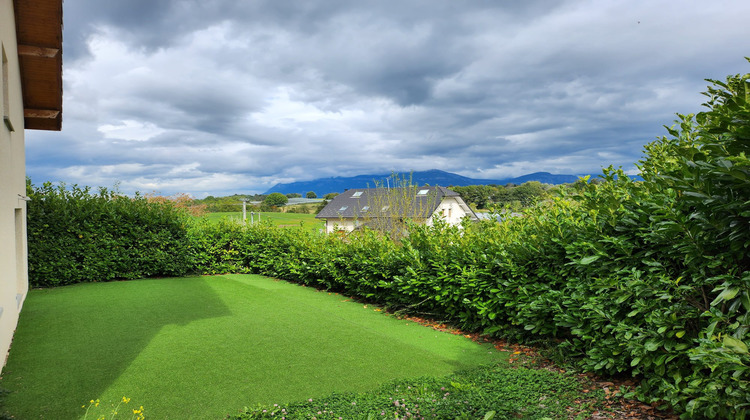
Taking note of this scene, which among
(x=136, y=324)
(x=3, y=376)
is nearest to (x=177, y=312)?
(x=136, y=324)

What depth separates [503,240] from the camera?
6.09 meters

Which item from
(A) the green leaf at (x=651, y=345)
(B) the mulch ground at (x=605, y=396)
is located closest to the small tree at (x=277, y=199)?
(B) the mulch ground at (x=605, y=396)

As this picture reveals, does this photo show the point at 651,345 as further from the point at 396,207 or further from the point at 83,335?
the point at 396,207

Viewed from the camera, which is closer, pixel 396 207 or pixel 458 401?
pixel 458 401

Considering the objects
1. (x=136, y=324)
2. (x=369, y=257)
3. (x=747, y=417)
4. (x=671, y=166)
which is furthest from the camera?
(x=369, y=257)

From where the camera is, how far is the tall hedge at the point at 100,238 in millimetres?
10289

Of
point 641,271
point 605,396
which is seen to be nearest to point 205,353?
point 605,396

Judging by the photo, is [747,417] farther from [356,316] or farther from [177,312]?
[177,312]

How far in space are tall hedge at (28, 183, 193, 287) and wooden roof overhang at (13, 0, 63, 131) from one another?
6.61ft

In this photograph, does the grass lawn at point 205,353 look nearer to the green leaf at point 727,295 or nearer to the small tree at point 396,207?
the green leaf at point 727,295

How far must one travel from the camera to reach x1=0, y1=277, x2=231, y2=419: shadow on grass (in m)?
4.25

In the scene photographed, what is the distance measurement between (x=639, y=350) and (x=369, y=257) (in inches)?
219

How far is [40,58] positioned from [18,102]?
0.96 m

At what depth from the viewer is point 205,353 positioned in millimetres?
5426
